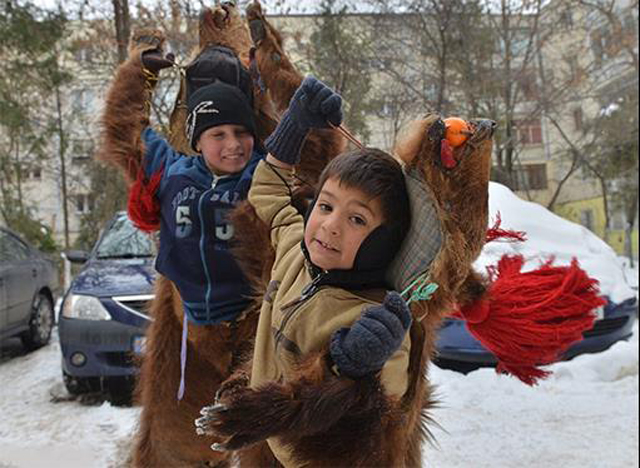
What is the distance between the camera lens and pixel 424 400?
5.44 feet

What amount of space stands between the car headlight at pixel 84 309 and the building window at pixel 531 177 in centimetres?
319

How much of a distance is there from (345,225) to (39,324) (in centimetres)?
284

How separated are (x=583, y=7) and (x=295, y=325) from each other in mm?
6244

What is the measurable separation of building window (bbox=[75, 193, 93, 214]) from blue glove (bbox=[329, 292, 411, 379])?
640 cm

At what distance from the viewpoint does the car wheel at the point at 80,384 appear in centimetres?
364

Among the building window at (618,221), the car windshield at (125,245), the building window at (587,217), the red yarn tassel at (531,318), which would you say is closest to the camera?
the red yarn tassel at (531,318)

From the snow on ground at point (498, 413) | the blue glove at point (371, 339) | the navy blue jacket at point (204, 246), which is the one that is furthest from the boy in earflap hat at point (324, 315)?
the snow on ground at point (498, 413)

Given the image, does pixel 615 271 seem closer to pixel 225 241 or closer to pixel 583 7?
pixel 583 7

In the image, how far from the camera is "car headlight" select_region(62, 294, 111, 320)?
3805 millimetres

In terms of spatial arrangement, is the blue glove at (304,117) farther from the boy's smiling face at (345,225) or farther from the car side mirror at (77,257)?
the car side mirror at (77,257)

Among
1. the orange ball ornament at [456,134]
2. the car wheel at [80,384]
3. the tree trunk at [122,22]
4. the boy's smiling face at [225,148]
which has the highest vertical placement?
the tree trunk at [122,22]

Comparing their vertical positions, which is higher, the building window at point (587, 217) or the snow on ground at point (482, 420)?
the building window at point (587, 217)

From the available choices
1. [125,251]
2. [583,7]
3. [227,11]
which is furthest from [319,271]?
[583,7]

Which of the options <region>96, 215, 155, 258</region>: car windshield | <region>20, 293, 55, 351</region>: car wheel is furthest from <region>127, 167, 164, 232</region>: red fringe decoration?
<region>96, 215, 155, 258</region>: car windshield
